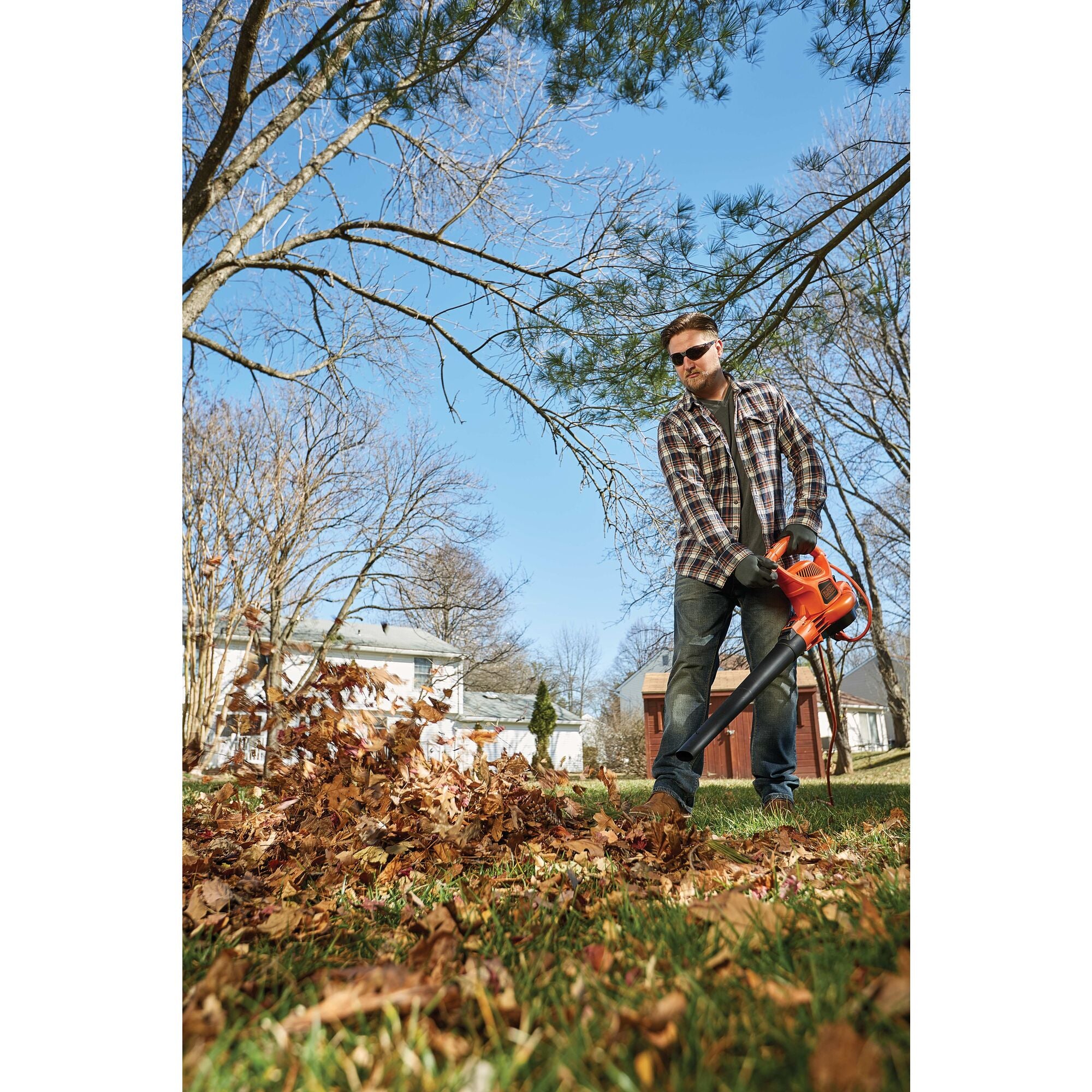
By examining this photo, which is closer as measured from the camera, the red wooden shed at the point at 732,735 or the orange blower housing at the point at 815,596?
the orange blower housing at the point at 815,596

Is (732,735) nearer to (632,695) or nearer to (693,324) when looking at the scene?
(632,695)

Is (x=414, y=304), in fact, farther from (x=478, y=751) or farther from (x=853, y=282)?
(x=478, y=751)

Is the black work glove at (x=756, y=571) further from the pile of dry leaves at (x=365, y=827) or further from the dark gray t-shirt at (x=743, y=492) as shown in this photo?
the pile of dry leaves at (x=365, y=827)

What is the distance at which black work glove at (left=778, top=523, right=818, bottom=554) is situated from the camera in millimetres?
2432

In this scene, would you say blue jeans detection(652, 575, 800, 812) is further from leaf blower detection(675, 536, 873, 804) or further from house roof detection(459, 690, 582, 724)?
house roof detection(459, 690, 582, 724)

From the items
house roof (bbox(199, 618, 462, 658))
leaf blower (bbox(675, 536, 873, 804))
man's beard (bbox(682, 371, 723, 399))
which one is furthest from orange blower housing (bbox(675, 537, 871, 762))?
house roof (bbox(199, 618, 462, 658))

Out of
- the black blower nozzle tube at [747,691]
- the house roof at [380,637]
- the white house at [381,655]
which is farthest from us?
the house roof at [380,637]

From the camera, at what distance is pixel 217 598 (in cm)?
840

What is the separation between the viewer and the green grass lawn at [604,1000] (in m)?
0.59

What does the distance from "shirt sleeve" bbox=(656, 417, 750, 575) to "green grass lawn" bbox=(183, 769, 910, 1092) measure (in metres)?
1.21

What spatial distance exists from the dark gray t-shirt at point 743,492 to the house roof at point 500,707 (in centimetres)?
1173

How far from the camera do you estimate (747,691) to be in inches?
85.4

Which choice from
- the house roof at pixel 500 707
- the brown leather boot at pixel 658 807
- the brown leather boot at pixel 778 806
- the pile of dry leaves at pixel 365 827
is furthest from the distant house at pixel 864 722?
the pile of dry leaves at pixel 365 827

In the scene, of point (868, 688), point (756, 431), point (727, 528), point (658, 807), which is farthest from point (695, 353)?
point (868, 688)
